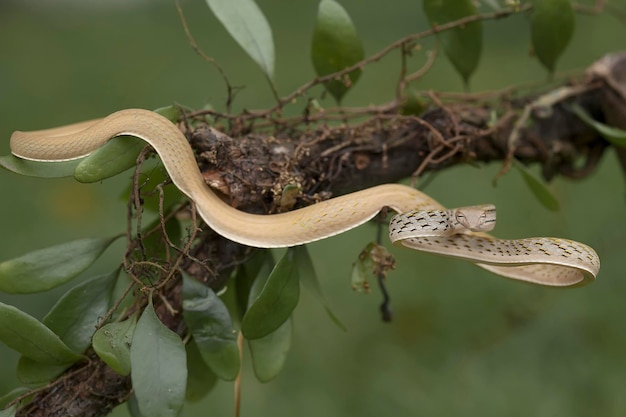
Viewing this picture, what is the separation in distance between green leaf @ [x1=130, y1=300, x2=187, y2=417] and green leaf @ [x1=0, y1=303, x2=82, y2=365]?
155 mm

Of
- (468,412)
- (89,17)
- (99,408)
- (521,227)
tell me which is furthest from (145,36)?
(99,408)

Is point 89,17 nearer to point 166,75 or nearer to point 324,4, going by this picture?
point 166,75

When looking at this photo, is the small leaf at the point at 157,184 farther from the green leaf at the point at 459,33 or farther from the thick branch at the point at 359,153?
the green leaf at the point at 459,33

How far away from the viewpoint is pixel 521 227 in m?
2.88

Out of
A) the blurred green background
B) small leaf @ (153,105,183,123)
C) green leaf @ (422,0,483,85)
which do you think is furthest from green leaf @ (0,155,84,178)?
the blurred green background

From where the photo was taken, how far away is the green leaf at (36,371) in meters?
1.07

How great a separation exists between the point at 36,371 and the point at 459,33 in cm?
107

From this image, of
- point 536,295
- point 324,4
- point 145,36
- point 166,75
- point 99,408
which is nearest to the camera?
point 99,408

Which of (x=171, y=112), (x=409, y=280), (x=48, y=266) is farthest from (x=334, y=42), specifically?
(x=409, y=280)

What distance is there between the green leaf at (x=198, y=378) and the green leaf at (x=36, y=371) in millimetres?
251

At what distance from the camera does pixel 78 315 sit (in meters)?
1.11

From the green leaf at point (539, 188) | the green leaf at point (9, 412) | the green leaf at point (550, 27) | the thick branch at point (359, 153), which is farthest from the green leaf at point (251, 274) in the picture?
the green leaf at point (550, 27)

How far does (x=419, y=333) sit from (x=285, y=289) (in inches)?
64.9

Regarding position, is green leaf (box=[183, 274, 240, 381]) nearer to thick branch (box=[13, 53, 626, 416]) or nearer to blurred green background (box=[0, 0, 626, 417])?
thick branch (box=[13, 53, 626, 416])
